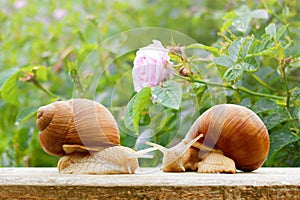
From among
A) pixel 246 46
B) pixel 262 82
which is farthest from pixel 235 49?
pixel 262 82

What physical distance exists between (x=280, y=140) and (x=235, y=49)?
24 centimetres

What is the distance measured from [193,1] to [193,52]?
1.55m

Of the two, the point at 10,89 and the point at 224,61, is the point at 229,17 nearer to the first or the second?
the point at 224,61

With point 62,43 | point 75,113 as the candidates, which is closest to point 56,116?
point 75,113

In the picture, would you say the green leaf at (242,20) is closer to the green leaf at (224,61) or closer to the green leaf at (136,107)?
the green leaf at (224,61)

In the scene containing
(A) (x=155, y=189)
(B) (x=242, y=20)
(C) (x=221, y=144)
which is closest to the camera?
(A) (x=155, y=189)

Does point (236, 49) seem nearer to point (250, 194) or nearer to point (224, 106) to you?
point (224, 106)

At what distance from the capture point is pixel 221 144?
2.93ft

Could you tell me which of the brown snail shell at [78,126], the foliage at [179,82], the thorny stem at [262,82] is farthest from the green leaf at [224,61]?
the thorny stem at [262,82]

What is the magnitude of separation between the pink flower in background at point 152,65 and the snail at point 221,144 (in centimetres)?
10

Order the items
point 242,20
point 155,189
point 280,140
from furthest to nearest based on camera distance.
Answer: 1. point 242,20
2. point 280,140
3. point 155,189

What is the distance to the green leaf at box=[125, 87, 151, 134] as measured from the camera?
90cm

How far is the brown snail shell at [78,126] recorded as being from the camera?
35.8 inches

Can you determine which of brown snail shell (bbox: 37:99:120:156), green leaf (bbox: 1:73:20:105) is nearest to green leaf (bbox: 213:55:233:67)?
brown snail shell (bbox: 37:99:120:156)
